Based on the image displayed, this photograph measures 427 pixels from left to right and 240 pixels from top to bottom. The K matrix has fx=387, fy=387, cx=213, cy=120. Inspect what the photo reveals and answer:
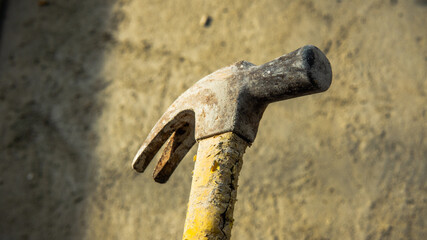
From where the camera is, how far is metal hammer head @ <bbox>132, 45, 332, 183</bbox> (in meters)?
0.72

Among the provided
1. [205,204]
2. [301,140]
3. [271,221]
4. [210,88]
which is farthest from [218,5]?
[205,204]

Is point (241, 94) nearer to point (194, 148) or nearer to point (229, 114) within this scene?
point (229, 114)

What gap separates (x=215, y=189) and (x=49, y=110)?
1.54 m

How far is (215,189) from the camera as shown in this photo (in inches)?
29.1

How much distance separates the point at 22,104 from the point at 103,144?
1.77 feet

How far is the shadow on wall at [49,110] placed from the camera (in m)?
1.81

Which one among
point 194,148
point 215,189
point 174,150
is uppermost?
point 194,148

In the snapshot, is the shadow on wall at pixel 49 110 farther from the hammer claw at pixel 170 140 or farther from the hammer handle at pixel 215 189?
the hammer handle at pixel 215 189

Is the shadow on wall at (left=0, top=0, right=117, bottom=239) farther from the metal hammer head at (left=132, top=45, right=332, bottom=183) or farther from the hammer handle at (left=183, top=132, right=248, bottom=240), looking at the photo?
the hammer handle at (left=183, top=132, right=248, bottom=240)

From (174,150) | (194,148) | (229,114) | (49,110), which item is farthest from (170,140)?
(49,110)

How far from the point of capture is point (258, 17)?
1.93 m

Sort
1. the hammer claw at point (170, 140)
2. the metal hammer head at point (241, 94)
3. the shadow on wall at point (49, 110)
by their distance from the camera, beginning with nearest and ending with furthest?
the metal hammer head at point (241, 94), the hammer claw at point (170, 140), the shadow on wall at point (49, 110)

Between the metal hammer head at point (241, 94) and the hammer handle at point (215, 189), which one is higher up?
the metal hammer head at point (241, 94)

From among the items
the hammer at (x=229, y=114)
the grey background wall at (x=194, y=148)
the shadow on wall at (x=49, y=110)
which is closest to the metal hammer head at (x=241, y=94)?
the hammer at (x=229, y=114)
